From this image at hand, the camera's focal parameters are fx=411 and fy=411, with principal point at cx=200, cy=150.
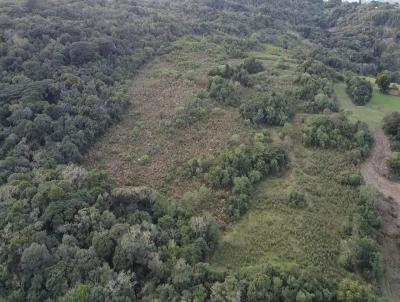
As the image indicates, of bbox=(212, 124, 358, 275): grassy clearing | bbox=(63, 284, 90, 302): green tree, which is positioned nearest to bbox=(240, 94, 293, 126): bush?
bbox=(212, 124, 358, 275): grassy clearing

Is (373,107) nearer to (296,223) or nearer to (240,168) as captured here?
(240,168)

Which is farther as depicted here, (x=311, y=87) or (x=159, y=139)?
(x=311, y=87)

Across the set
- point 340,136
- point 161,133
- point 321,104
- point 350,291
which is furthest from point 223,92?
point 350,291

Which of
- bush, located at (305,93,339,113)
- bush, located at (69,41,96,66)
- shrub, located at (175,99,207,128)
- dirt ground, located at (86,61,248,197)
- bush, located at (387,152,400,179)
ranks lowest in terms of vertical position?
dirt ground, located at (86,61,248,197)

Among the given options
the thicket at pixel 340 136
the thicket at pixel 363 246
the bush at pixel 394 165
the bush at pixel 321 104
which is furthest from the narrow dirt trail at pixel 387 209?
the bush at pixel 321 104

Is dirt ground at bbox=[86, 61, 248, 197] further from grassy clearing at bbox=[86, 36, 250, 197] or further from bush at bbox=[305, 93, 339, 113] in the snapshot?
bush at bbox=[305, 93, 339, 113]
